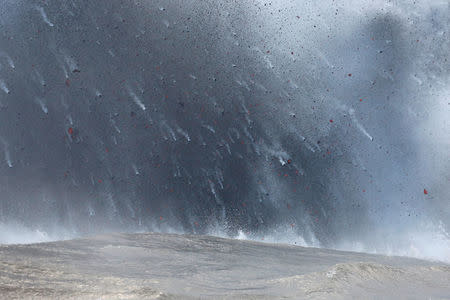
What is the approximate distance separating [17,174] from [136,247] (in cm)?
595

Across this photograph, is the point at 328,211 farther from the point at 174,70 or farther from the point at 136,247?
the point at 136,247

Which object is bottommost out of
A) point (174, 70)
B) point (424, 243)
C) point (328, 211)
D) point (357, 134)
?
point (424, 243)

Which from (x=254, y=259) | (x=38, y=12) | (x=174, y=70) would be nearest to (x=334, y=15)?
(x=174, y=70)

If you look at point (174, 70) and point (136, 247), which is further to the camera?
point (174, 70)

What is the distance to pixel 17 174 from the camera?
507 inches

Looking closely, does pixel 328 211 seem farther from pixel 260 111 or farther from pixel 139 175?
pixel 139 175

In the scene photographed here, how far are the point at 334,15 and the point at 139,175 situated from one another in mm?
8205

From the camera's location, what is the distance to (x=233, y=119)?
15.7 meters

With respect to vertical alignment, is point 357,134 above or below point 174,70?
below

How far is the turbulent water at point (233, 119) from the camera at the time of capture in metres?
13.5

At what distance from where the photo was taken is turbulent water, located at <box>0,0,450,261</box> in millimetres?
13500

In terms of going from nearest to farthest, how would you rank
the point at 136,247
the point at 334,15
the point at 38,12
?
the point at 136,247, the point at 38,12, the point at 334,15

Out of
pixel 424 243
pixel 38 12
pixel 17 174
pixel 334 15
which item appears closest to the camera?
pixel 17 174

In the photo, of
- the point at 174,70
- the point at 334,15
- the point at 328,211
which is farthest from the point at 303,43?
the point at 328,211
